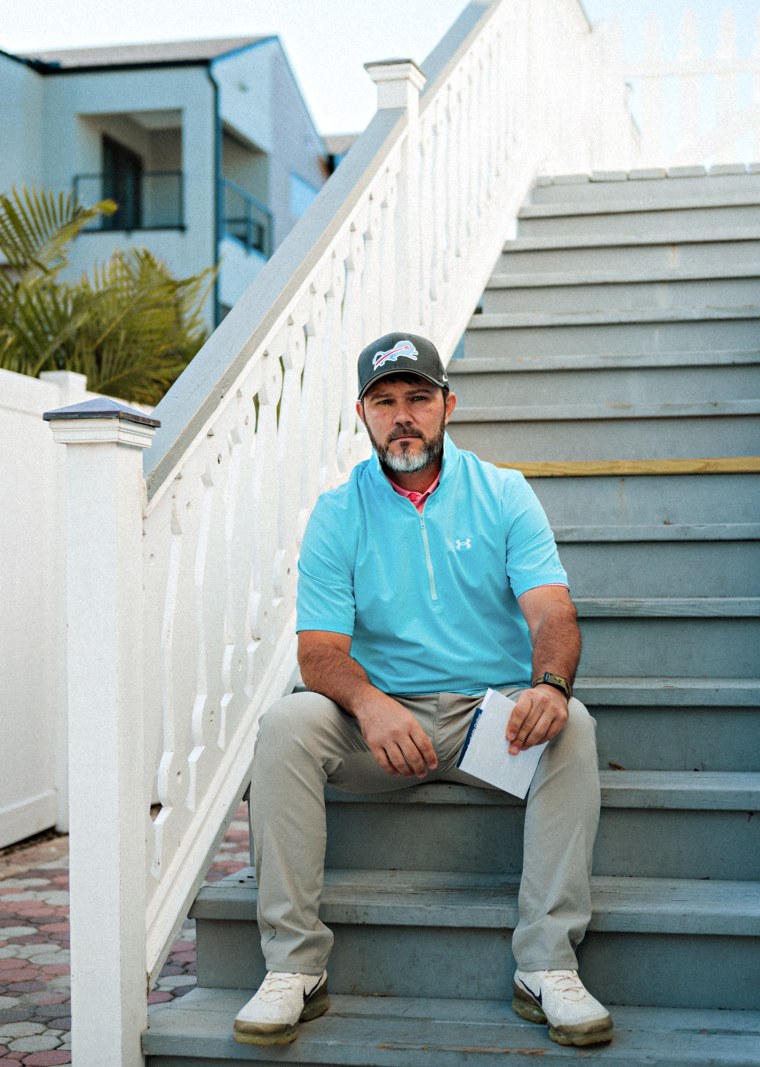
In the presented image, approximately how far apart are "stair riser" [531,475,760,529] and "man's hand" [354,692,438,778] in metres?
1.19

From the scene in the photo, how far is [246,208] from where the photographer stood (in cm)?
1930

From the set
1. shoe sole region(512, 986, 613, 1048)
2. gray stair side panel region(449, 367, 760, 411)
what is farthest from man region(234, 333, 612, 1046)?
gray stair side panel region(449, 367, 760, 411)

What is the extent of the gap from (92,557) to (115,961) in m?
0.70

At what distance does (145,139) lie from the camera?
18.6 metres

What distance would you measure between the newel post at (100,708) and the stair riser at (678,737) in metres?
1.12

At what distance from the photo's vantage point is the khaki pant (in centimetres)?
215

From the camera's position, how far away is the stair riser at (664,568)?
3.19m

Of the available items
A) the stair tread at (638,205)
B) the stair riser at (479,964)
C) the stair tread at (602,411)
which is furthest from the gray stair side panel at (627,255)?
the stair riser at (479,964)

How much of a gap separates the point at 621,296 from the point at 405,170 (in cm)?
117

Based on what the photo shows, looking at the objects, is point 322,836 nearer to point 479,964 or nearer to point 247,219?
point 479,964

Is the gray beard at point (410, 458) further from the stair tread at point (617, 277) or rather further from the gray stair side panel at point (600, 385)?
the stair tread at point (617, 277)

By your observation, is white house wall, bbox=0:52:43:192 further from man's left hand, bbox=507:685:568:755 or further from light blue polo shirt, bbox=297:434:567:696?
man's left hand, bbox=507:685:568:755

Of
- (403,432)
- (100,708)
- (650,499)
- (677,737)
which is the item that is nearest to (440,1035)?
(100,708)

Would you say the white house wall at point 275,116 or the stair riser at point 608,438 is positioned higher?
the white house wall at point 275,116
